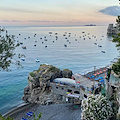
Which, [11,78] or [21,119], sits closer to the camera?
[21,119]

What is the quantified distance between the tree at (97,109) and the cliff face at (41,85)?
51.8 feet

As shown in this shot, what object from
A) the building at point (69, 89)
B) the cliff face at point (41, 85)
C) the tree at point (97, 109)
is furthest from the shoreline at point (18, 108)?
the tree at point (97, 109)

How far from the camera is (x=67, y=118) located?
30.3 meters

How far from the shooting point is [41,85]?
1510 inches

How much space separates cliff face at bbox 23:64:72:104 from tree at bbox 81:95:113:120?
15.8 meters

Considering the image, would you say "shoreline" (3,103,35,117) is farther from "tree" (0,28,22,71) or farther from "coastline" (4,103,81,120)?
"tree" (0,28,22,71)

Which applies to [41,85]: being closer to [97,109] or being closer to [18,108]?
[18,108]

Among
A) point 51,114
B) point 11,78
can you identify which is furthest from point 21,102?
point 11,78

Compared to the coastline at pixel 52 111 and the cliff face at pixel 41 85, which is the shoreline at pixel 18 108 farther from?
the cliff face at pixel 41 85

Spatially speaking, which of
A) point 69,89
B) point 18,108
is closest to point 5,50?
point 69,89

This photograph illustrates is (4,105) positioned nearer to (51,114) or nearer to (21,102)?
(21,102)

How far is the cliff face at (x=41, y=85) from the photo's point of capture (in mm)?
37094

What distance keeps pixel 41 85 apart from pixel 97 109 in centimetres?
1963

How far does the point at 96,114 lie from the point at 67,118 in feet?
34.6
